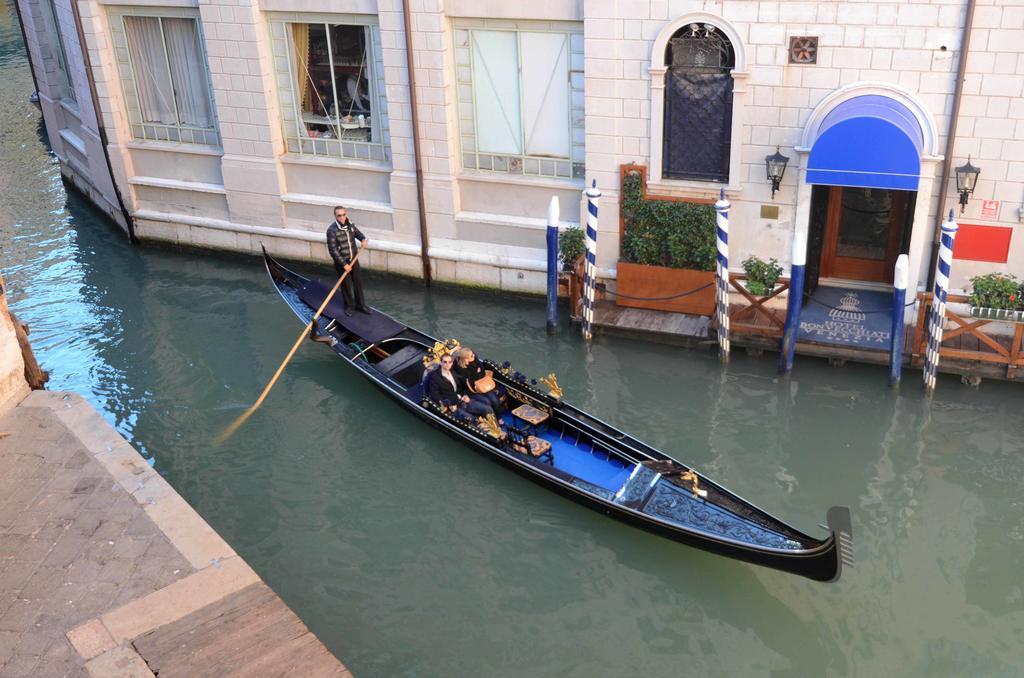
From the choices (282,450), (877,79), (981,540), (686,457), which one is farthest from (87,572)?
(877,79)

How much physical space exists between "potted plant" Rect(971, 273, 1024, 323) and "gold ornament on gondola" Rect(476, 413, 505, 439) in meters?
5.77

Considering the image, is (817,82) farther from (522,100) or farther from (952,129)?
(522,100)

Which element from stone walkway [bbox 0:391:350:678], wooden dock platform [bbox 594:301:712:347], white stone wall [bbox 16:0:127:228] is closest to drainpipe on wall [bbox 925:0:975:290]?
wooden dock platform [bbox 594:301:712:347]

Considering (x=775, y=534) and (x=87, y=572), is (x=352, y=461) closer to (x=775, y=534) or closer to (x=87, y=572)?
(x=87, y=572)

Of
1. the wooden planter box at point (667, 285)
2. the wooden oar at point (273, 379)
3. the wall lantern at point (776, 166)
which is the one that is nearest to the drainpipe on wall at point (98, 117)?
the wooden oar at point (273, 379)

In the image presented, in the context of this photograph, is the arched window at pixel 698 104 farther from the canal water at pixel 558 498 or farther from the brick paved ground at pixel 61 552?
the brick paved ground at pixel 61 552

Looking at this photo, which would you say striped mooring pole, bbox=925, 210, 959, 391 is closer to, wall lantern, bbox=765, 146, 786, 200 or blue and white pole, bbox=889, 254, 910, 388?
blue and white pole, bbox=889, 254, 910, 388

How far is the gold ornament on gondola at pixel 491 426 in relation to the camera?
10.5 m

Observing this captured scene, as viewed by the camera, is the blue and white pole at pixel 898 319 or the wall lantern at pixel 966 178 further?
the wall lantern at pixel 966 178

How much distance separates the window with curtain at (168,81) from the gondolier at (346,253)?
15.0 feet

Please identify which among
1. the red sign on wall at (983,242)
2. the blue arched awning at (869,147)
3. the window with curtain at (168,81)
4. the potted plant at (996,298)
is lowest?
the potted plant at (996,298)

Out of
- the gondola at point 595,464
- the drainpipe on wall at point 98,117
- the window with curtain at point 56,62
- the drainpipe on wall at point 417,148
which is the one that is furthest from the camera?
the window with curtain at point 56,62

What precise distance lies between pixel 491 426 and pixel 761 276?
4.31m

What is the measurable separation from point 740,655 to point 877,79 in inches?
280
